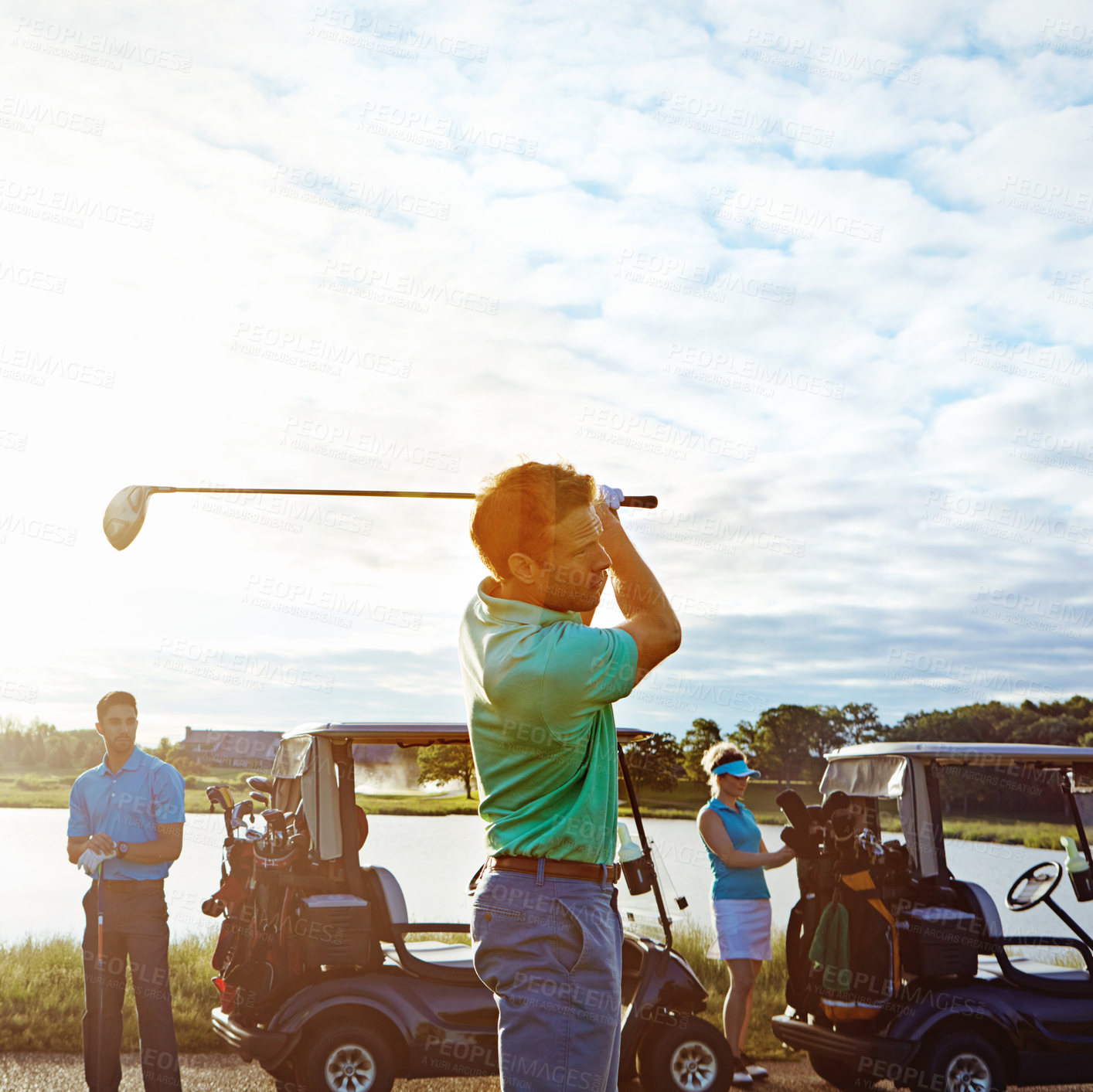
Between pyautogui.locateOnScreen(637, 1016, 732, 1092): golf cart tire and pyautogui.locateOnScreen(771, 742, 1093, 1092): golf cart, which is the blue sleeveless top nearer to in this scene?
pyautogui.locateOnScreen(771, 742, 1093, 1092): golf cart

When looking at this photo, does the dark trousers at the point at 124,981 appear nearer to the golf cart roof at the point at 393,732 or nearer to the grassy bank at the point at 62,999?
the golf cart roof at the point at 393,732

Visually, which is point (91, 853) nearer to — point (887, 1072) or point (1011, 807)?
point (887, 1072)

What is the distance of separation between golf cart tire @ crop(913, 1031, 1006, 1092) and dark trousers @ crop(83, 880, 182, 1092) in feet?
13.4

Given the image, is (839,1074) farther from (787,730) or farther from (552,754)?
(787,730)

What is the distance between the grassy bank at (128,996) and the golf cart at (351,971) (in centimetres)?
89

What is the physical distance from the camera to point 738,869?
24.8ft

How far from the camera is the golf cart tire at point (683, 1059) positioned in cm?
666

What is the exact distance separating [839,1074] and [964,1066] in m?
1.25

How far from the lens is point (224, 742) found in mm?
8055

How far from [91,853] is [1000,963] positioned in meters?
5.22

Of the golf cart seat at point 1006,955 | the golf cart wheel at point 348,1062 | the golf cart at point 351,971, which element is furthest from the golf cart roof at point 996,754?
the golf cart wheel at point 348,1062

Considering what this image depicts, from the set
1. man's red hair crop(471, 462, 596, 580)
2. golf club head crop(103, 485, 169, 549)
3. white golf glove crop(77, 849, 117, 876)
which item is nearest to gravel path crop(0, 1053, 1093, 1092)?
white golf glove crop(77, 849, 117, 876)

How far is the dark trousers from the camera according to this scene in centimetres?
614

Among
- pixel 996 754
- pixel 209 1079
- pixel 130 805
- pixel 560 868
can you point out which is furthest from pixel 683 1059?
pixel 560 868
